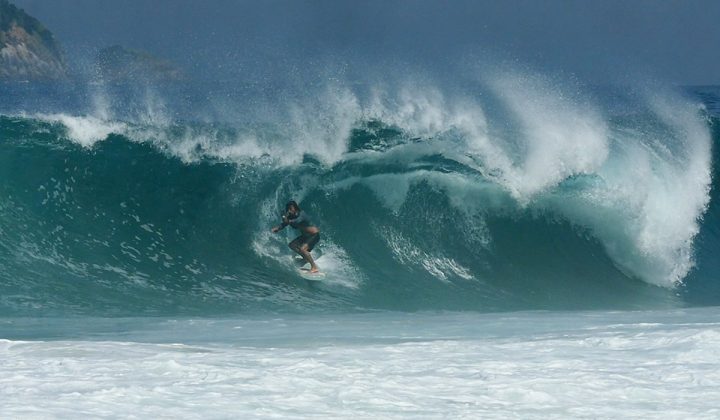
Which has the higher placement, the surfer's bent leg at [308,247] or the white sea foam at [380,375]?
the surfer's bent leg at [308,247]

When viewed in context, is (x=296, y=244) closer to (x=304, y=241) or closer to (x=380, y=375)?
(x=304, y=241)

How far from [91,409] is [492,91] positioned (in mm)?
12629

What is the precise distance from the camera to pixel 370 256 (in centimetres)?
1293

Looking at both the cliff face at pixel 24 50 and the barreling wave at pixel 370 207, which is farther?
the cliff face at pixel 24 50

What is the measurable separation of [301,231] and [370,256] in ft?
4.57

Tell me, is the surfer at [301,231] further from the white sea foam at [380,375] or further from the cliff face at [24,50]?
the cliff face at [24,50]

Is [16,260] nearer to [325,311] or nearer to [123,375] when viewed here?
[325,311]

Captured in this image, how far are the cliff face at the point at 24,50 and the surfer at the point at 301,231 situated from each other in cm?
9774

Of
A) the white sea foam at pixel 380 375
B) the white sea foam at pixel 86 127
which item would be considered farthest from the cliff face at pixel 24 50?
the white sea foam at pixel 380 375

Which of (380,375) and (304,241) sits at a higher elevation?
(304,241)

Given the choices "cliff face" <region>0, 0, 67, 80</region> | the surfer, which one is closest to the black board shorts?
the surfer

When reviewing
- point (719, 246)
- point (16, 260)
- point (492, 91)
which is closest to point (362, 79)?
point (492, 91)

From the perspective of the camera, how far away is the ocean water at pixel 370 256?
19.4 ft

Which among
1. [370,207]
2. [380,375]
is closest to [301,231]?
[370,207]
